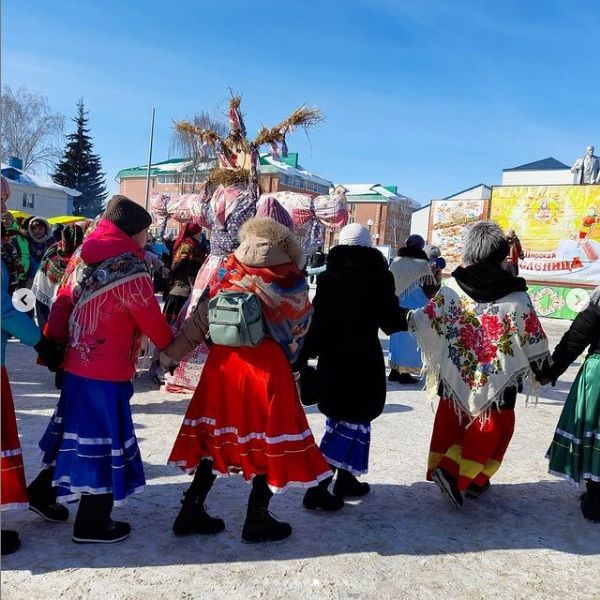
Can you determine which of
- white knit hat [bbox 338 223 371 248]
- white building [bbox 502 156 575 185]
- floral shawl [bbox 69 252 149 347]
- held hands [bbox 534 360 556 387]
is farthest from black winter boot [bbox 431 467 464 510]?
white building [bbox 502 156 575 185]

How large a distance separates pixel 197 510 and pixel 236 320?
3.30ft

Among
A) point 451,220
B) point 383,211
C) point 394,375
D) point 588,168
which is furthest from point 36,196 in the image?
point 383,211

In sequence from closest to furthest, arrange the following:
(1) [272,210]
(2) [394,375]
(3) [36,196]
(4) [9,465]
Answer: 1. (4) [9,465]
2. (1) [272,210]
3. (2) [394,375]
4. (3) [36,196]

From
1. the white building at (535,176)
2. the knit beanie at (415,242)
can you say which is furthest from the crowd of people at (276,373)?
the white building at (535,176)

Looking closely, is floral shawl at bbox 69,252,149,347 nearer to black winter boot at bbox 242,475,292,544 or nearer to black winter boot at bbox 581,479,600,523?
black winter boot at bbox 242,475,292,544

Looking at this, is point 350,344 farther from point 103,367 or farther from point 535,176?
point 535,176

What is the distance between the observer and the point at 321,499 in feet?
10.4

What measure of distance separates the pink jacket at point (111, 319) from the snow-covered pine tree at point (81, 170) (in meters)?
38.9

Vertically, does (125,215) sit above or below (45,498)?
above

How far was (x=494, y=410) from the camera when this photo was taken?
3.23 m

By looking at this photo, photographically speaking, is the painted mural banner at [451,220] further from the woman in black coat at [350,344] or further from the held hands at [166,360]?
the held hands at [166,360]

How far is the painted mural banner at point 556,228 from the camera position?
47.2 feet

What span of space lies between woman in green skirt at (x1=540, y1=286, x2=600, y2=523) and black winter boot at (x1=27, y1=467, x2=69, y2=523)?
2724 mm

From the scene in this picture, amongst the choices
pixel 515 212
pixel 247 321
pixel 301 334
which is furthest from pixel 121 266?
pixel 515 212
